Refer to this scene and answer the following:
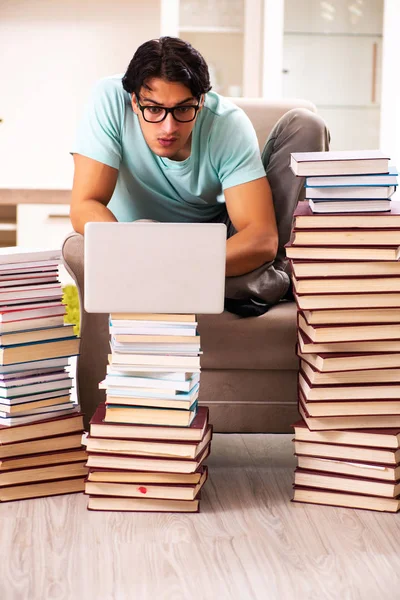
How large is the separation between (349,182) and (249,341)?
52 centimetres

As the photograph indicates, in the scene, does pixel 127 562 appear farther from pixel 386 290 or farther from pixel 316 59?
pixel 316 59

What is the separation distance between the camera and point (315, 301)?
6.28 feet

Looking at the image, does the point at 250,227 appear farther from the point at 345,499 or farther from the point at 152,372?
the point at 345,499

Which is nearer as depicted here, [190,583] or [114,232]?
[190,583]

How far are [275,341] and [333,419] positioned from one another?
0.99 ft

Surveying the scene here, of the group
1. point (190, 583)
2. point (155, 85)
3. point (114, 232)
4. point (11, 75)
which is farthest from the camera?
point (11, 75)

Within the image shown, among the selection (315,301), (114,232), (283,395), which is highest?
(114,232)

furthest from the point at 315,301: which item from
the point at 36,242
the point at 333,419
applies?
the point at 36,242

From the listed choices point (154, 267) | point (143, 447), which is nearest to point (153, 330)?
point (154, 267)

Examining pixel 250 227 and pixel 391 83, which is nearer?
pixel 250 227

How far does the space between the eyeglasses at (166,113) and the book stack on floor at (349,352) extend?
40cm

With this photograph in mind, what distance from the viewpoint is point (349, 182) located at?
1.90 m

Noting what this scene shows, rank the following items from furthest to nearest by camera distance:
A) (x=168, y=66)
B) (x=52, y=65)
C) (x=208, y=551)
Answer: (x=52, y=65) → (x=168, y=66) → (x=208, y=551)

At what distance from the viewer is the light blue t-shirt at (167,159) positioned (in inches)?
90.4
